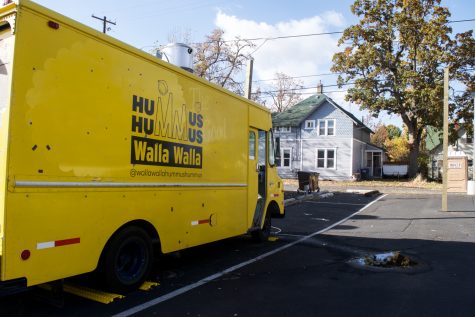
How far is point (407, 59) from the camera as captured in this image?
109 feet

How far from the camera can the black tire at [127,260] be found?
5.04 meters

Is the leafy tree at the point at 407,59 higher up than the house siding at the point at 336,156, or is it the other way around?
the leafy tree at the point at 407,59

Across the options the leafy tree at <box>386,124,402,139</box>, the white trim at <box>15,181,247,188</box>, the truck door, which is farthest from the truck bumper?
the leafy tree at <box>386,124,402,139</box>

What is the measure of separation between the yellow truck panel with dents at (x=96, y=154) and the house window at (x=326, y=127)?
105ft

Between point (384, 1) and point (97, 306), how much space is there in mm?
33972

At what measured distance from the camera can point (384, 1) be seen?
108 feet

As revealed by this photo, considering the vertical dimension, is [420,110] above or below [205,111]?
above

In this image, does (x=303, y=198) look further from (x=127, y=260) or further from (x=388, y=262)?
(x=127, y=260)

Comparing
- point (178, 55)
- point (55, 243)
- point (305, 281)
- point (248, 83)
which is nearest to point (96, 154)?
point (55, 243)

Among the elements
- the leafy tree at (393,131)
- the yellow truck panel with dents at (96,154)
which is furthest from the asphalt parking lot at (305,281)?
the leafy tree at (393,131)

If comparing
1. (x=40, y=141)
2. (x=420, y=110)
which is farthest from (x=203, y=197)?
(x=420, y=110)

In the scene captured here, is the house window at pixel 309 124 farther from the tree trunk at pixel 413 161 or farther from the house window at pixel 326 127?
the tree trunk at pixel 413 161

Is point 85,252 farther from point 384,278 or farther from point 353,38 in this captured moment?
point 353,38

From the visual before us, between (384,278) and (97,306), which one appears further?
(384,278)
